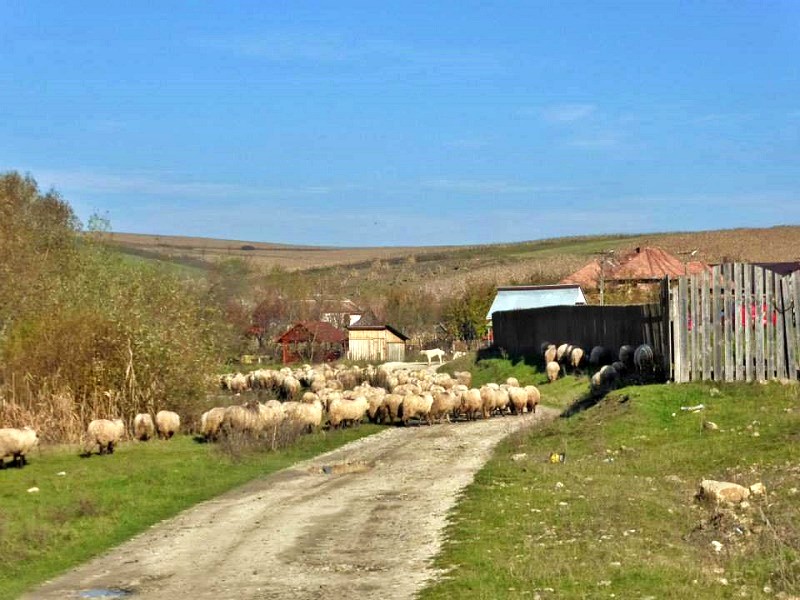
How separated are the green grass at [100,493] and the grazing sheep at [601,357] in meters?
10.1

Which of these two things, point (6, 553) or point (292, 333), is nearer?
point (6, 553)

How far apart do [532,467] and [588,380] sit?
16.0 m

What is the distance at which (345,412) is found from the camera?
28312 mm

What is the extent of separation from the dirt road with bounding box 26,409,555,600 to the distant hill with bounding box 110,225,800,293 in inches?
2384

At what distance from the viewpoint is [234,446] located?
904 inches

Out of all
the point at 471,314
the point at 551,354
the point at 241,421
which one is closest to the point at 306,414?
the point at 241,421

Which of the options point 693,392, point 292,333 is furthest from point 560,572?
point 292,333

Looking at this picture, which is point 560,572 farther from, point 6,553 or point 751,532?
point 6,553

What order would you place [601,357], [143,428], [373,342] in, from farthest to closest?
[373,342], [601,357], [143,428]

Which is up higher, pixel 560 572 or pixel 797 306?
pixel 797 306

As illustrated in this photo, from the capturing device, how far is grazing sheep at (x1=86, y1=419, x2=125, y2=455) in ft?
75.9

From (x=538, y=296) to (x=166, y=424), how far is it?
4177 centimetres

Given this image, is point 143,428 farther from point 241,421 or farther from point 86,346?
point 86,346

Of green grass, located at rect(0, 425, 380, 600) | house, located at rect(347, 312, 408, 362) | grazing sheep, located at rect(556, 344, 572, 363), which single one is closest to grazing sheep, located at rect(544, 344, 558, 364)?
grazing sheep, located at rect(556, 344, 572, 363)
